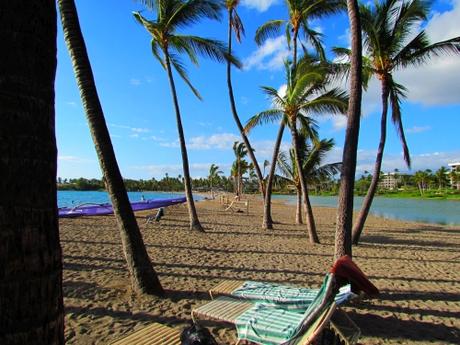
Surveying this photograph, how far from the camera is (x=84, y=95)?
4.82 metres

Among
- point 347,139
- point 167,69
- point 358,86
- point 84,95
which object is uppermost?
point 167,69

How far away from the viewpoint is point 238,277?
6523mm

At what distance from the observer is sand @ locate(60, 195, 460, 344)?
13.9 feet

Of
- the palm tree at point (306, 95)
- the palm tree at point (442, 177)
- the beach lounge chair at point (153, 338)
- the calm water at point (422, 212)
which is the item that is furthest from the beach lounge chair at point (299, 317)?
the palm tree at point (442, 177)

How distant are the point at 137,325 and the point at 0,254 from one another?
3.40 metres

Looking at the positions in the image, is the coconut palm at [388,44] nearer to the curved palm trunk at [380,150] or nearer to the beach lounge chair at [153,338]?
the curved palm trunk at [380,150]

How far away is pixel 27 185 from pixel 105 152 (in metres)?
3.79

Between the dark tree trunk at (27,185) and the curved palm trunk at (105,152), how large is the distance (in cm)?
363

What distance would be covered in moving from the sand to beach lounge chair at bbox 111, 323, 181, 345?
663 millimetres

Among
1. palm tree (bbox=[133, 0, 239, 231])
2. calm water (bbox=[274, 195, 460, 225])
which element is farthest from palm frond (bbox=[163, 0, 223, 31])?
calm water (bbox=[274, 195, 460, 225])

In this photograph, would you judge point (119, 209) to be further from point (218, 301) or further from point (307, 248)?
point (307, 248)

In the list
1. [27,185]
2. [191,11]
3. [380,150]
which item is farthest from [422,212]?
[27,185]

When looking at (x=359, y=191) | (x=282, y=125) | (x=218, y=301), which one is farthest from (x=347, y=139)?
(x=359, y=191)

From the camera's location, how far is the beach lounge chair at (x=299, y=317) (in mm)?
3062
